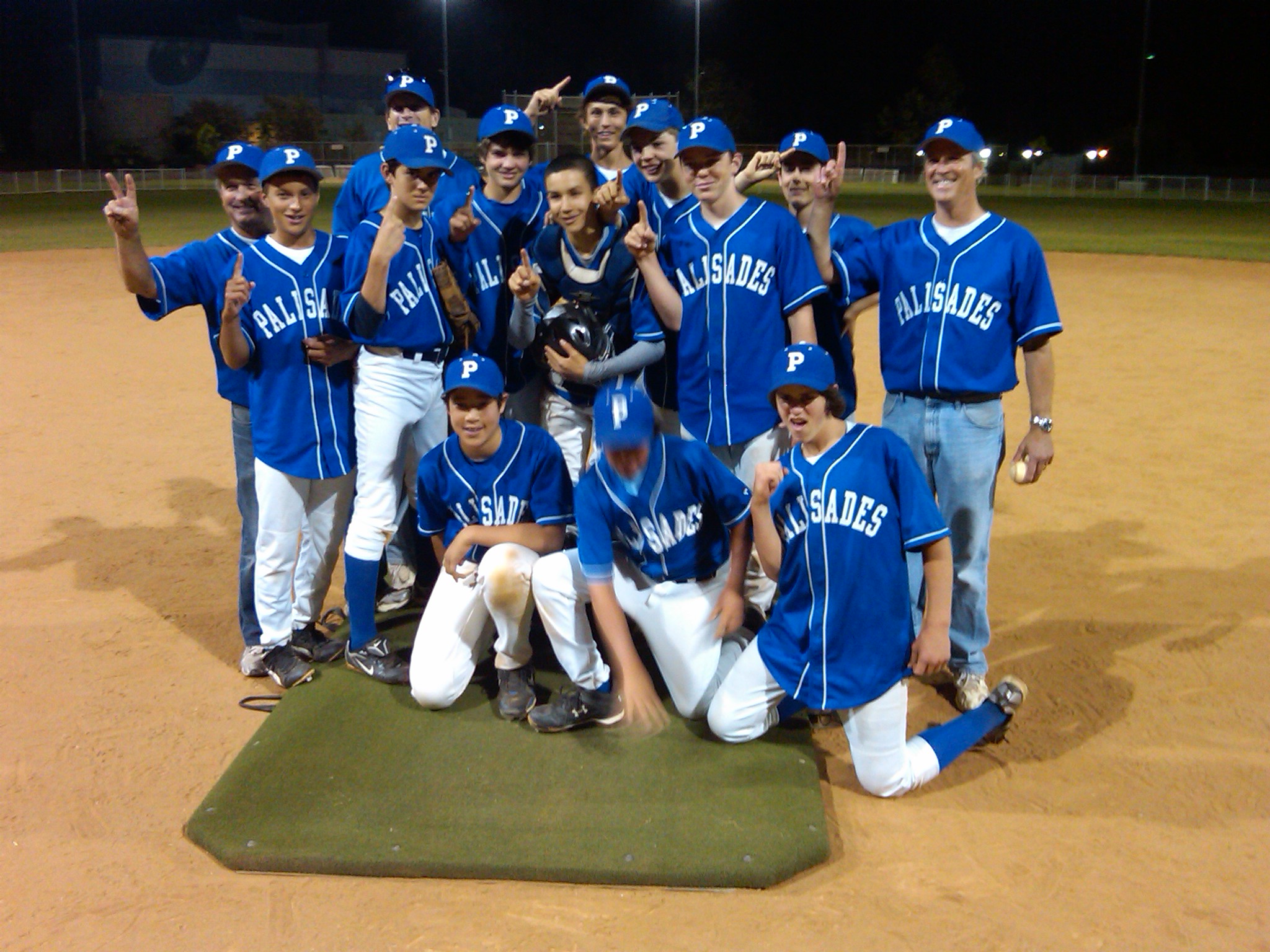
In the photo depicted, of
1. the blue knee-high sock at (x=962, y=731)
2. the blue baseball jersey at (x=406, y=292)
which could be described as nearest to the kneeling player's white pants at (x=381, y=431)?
the blue baseball jersey at (x=406, y=292)

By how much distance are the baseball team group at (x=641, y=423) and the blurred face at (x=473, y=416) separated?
2cm

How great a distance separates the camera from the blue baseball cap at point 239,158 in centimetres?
456

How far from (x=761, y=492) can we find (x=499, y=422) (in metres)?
1.22

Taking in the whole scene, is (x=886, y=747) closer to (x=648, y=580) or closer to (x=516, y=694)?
(x=648, y=580)

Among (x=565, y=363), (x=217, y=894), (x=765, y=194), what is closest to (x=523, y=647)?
(x=565, y=363)

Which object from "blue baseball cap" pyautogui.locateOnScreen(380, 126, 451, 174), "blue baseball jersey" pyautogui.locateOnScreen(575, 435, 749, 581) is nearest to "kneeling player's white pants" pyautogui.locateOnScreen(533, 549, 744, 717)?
"blue baseball jersey" pyautogui.locateOnScreen(575, 435, 749, 581)

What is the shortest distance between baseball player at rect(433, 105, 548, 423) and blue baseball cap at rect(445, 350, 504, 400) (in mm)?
684

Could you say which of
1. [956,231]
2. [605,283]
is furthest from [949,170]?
[605,283]

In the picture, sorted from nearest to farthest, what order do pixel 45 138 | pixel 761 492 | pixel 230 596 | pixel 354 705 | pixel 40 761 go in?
pixel 761 492, pixel 40 761, pixel 354 705, pixel 230 596, pixel 45 138

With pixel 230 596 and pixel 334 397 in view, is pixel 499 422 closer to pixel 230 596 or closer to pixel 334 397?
pixel 334 397

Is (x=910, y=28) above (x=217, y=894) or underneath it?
above

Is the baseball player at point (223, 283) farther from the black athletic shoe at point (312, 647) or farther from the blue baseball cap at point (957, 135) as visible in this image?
the blue baseball cap at point (957, 135)

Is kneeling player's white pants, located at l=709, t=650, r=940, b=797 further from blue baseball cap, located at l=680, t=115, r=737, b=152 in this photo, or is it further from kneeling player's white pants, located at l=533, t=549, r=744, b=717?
blue baseball cap, located at l=680, t=115, r=737, b=152

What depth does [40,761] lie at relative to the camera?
406 centimetres
